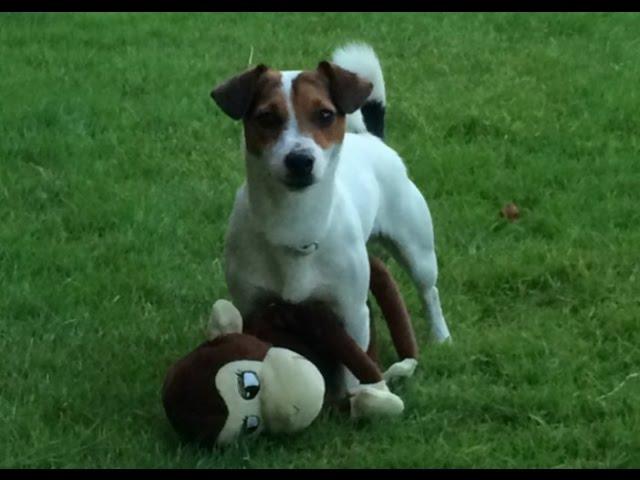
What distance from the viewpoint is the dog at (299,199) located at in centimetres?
500

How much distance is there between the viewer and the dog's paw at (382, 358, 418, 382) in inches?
216

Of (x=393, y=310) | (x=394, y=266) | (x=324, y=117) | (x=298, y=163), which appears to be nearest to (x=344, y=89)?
(x=324, y=117)

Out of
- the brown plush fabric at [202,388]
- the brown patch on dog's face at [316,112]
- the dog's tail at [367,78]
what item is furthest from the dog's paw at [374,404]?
the dog's tail at [367,78]

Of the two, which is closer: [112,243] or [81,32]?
[112,243]

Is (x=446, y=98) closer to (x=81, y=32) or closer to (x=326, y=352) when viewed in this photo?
(x=81, y=32)

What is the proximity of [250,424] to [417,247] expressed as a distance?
1446 mm

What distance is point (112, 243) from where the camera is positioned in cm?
703

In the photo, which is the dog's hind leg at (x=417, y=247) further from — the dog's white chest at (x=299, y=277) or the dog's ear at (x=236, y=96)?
the dog's ear at (x=236, y=96)

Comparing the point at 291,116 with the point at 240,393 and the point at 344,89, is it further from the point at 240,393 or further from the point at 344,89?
the point at 240,393

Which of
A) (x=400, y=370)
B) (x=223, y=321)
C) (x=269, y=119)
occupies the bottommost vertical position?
(x=400, y=370)

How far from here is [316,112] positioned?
503 cm

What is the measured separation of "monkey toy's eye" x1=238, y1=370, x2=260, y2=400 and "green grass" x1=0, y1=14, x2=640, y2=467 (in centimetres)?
17
